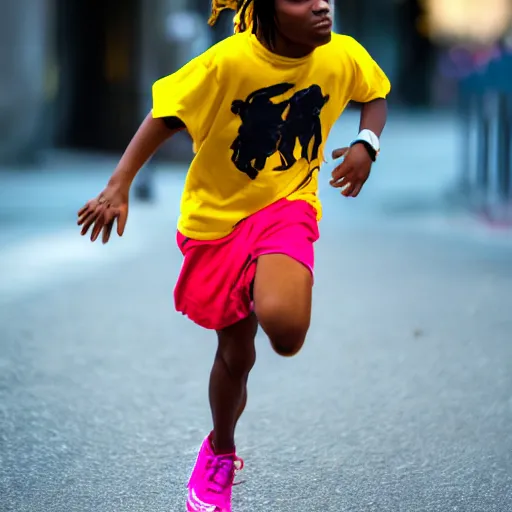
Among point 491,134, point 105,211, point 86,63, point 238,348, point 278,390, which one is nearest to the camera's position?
point 105,211

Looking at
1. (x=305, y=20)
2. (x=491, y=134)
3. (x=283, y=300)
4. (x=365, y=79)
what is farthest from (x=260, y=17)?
(x=491, y=134)

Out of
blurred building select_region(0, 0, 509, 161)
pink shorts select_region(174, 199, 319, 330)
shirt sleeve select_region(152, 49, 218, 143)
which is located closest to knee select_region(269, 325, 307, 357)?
pink shorts select_region(174, 199, 319, 330)

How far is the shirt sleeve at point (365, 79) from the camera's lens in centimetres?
349

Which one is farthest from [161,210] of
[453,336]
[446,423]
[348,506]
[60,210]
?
[348,506]

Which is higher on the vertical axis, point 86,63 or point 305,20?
point 305,20

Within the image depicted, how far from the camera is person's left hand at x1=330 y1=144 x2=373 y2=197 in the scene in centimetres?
336

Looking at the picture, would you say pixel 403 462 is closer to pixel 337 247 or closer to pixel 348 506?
pixel 348 506

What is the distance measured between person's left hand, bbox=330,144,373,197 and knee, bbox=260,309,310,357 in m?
0.39

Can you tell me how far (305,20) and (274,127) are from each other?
321 mm

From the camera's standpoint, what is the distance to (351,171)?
3.38 meters

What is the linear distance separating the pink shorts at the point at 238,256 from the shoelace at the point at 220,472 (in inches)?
16.1

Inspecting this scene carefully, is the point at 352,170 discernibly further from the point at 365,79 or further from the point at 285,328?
the point at 285,328

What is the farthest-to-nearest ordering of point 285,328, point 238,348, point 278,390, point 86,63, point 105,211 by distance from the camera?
point 86,63 < point 278,390 < point 238,348 < point 105,211 < point 285,328

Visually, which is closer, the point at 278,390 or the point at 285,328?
the point at 285,328
